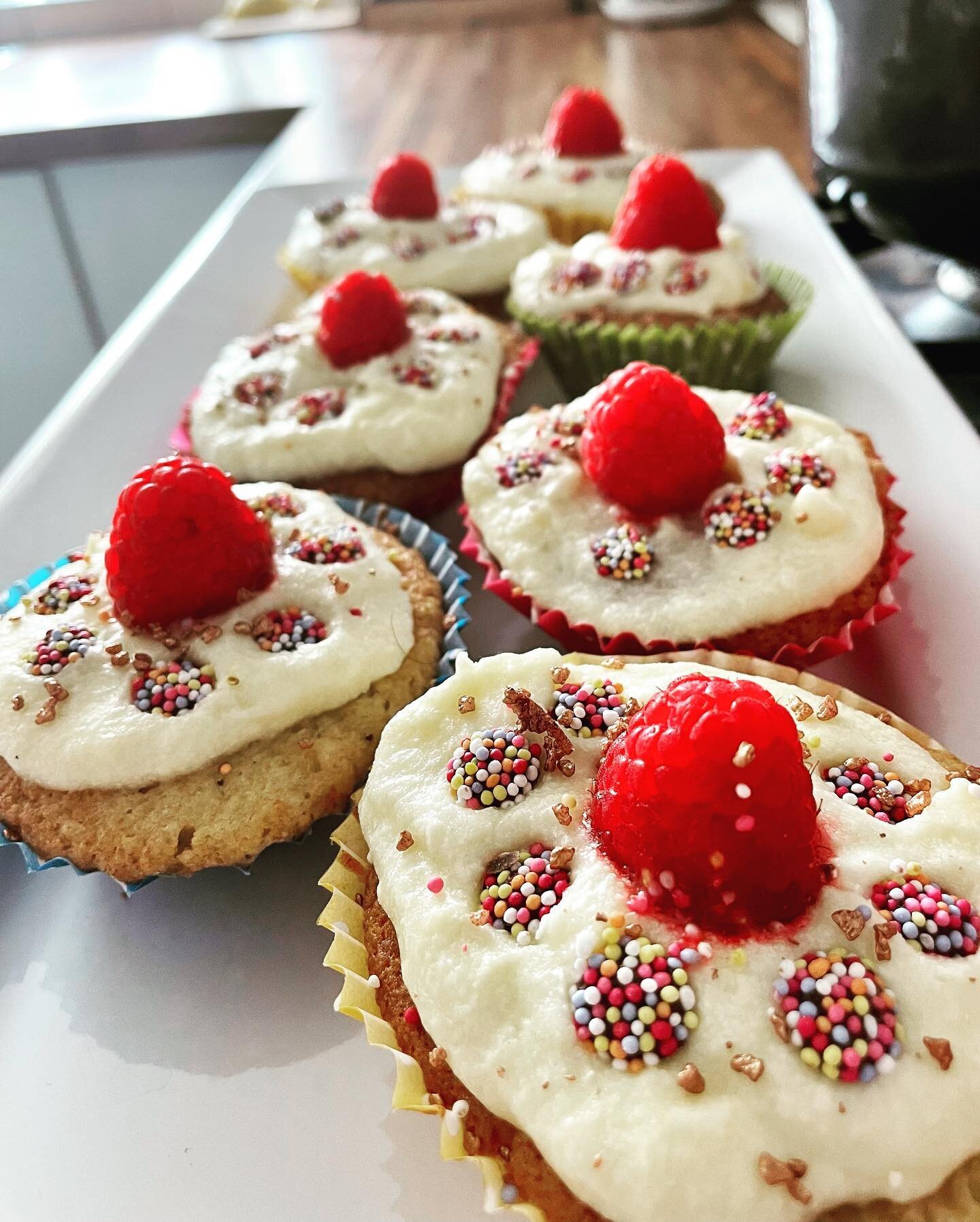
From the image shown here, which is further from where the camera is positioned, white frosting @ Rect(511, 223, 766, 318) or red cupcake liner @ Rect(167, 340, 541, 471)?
white frosting @ Rect(511, 223, 766, 318)

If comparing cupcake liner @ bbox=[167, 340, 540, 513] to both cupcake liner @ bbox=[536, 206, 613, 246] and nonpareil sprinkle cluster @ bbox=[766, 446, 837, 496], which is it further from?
cupcake liner @ bbox=[536, 206, 613, 246]

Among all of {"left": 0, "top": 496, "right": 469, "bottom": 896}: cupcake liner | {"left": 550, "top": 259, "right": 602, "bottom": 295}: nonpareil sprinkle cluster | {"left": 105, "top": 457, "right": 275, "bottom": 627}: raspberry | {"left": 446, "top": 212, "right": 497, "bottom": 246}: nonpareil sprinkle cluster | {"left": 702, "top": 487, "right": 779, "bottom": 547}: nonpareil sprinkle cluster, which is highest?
{"left": 105, "top": 457, "right": 275, "bottom": 627}: raspberry

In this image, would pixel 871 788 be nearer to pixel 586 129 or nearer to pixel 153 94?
pixel 586 129

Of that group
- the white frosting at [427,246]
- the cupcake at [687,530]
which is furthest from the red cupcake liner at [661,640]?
the white frosting at [427,246]

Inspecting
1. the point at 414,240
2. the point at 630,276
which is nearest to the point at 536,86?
the point at 414,240

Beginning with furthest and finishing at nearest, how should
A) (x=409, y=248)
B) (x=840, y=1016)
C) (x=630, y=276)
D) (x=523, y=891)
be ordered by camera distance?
(x=409, y=248)
(x=630, y=276)
(x=523, y=891)
(x=840, y=1016)

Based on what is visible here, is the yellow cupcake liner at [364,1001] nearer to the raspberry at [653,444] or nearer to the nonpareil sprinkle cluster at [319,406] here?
the raspberry at [653,444]

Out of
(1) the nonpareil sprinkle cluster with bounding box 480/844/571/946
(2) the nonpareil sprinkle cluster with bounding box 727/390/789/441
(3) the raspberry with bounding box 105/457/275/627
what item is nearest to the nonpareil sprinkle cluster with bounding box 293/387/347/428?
(3) the raspberry with bounding box 105/457/275/627
